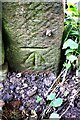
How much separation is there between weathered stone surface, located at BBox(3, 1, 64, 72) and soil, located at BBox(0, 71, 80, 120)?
60mm

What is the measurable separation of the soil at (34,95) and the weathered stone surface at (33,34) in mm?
60

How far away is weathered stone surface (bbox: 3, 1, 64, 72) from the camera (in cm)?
119

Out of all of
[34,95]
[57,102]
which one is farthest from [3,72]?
[57,102]

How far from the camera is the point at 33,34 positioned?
127 cm

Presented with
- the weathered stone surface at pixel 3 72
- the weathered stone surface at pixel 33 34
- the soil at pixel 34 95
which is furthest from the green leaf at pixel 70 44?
the weathered stone surface at pixel 3 72

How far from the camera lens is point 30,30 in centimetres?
125

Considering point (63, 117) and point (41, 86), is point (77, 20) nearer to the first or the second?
point (41, 86)

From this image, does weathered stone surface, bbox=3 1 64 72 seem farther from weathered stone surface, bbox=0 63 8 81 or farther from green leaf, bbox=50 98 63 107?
green leaf, bbox=50 98 63 107

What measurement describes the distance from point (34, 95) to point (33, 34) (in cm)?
29

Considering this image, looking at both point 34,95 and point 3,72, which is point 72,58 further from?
point 3,72

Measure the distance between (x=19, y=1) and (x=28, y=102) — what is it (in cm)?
46

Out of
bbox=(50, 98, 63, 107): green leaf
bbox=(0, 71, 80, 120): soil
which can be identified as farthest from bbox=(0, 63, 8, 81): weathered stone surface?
bbox=(50, 98, 63, 107): green leaf

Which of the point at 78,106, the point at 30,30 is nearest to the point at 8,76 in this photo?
the point at 30,30

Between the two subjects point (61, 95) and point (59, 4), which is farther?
point (61, 95)
